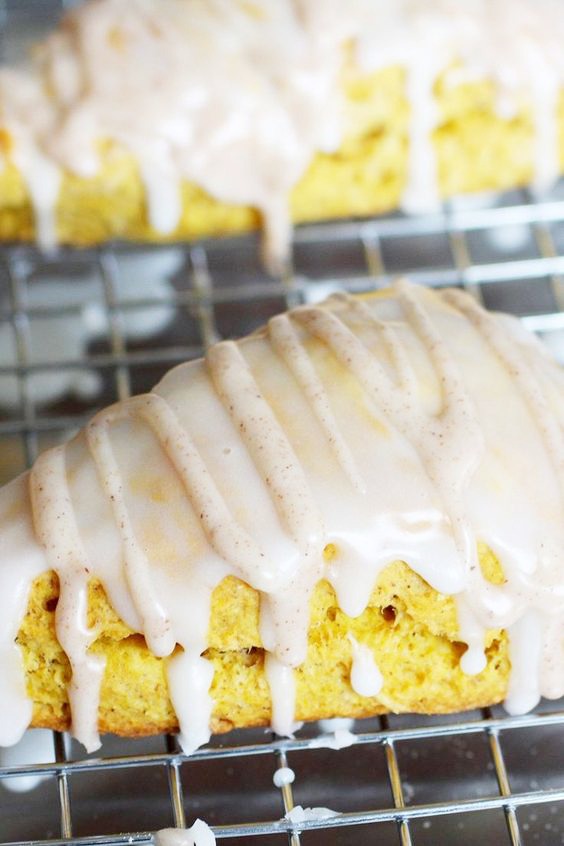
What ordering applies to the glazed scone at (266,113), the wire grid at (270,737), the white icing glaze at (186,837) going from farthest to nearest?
the glazed scone at (266,113) < the wire grid at (270,737) < the white icing glaze at (186,837)

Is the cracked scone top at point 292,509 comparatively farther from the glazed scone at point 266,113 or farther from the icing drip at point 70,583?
the glazed scone at point 266,113

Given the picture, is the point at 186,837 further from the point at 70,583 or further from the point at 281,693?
the point at 70,583

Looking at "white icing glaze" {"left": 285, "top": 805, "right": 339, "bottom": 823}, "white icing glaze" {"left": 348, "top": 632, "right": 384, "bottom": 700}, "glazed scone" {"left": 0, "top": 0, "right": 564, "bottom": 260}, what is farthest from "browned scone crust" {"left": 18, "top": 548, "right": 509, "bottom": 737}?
"glazed scone" {"left": 0, "top": 0, "right": 564, "bottom": 260}

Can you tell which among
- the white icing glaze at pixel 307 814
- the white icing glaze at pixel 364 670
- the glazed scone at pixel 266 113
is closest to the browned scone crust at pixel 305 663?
the white icing glaze at pixel 364 670

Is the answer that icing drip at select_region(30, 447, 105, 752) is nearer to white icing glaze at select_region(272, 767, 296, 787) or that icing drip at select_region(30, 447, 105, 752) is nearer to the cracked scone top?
the cracked scone top

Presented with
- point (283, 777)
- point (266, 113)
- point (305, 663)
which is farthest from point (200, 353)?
point (283, 777)
